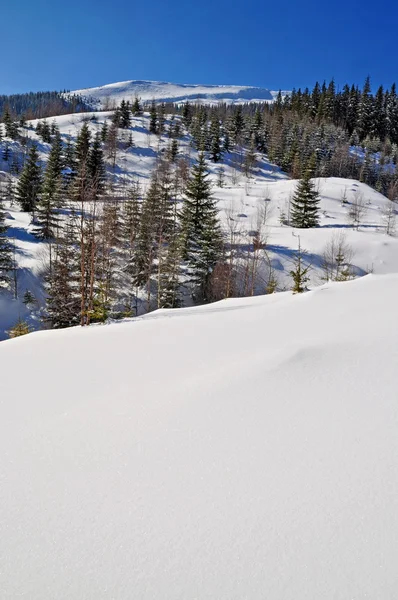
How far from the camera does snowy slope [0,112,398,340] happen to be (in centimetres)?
3002

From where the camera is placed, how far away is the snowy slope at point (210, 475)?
188 cm

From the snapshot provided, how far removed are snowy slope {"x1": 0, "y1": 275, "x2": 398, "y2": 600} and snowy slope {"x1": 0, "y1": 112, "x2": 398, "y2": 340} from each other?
22.7 metres

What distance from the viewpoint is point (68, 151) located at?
172ft

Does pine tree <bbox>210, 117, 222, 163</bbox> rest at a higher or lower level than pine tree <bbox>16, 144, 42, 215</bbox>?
higher

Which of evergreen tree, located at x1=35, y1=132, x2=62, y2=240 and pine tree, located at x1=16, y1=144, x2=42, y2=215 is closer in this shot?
evergreen tree, located at x1=35, y1=132, x2=62, y2=240

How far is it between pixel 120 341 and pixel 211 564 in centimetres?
502

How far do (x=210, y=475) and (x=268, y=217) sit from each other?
4806 cm

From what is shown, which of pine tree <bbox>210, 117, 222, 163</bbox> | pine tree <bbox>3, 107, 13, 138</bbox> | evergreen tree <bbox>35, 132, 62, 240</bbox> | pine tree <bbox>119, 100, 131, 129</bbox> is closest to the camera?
evergreen tree <bbox>35, 132, 62, 240</bbox>

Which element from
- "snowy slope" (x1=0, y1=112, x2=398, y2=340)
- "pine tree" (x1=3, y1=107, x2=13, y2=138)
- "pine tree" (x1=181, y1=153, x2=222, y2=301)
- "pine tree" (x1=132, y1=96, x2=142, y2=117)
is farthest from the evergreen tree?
"pine tree" (x1=132, y1=96, x2=142, y2=117)

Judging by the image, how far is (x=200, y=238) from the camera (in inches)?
1093

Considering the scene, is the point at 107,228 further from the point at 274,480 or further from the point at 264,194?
the point at 264,194

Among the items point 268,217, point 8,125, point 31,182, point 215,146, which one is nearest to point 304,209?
point 268,217

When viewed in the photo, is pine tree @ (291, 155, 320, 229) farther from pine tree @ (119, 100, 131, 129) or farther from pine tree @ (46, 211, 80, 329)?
pine tree @ (119, 100, 131, 129)

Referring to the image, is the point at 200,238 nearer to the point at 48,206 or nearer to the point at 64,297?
the point at 64,297
